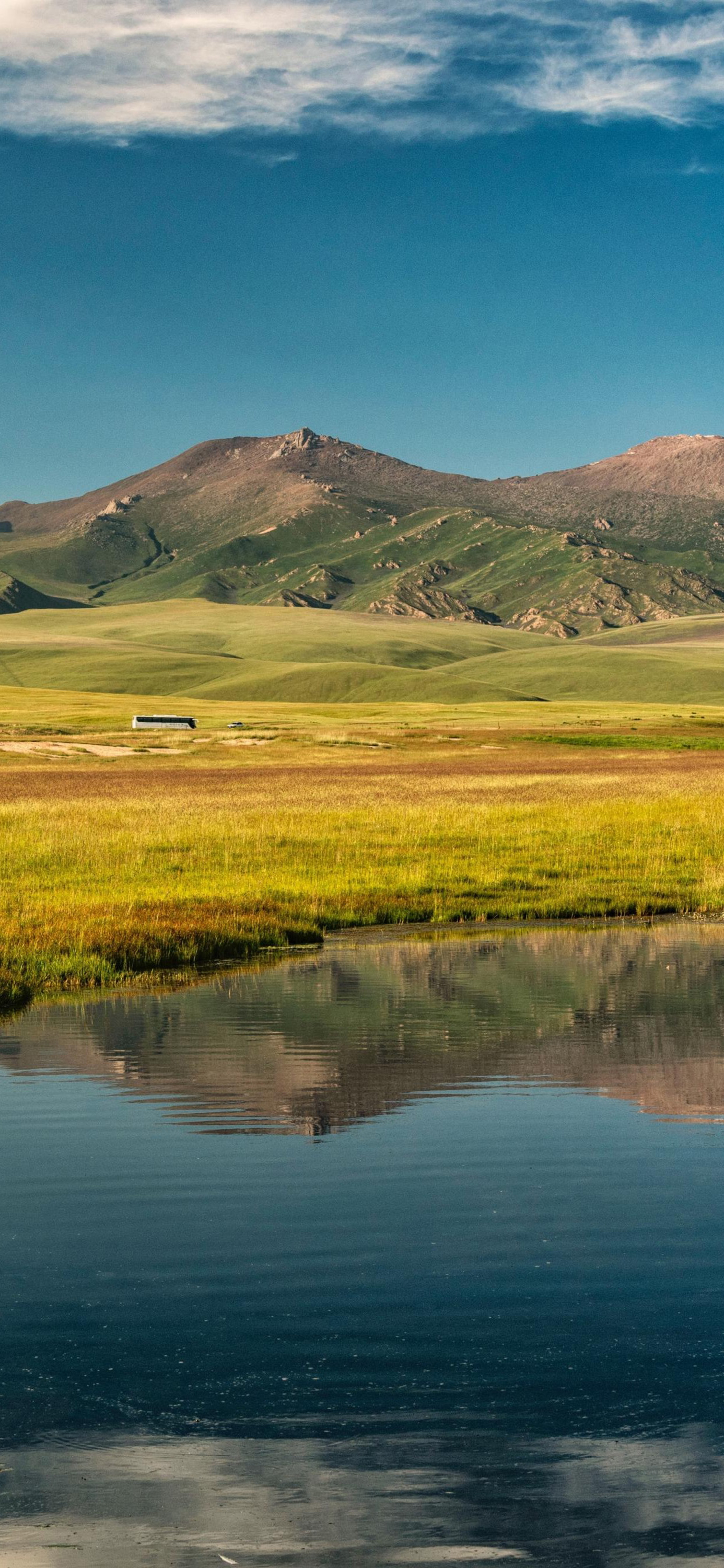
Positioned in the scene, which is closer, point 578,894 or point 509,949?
point 509,949

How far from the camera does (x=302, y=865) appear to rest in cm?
4475

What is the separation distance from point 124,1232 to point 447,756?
4438 inches

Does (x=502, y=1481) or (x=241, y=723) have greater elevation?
(x=241, y=723)

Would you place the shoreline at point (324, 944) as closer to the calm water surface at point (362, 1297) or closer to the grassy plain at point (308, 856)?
the grassy plain at point (308, 856)

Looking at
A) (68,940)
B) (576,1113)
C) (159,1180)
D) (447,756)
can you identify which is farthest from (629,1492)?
(447,756)

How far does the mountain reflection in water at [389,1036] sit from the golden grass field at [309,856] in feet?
9.20

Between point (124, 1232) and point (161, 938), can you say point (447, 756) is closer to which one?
point (161, 938)

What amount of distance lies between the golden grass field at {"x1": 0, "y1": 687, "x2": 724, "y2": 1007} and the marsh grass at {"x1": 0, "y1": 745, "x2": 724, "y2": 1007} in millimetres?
94

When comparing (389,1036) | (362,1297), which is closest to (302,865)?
(389,1036)

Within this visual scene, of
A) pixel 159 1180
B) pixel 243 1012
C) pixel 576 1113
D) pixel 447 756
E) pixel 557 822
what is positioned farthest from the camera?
pixel 447 756

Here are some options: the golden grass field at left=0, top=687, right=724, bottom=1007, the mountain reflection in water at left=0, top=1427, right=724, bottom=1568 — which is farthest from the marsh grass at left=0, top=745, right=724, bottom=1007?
the mountain reflection in water at left=0, top=1427, right=724, bottom=1568

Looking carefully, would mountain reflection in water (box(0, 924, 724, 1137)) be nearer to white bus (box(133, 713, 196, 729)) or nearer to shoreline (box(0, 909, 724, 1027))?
shoreline (box(0, 909, 724, 1027))

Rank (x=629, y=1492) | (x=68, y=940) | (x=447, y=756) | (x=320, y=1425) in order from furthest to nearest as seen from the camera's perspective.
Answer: (x=447, y=756) → (x=68, y=940) → (x=320, y=1425) → (x=629, y=1492)

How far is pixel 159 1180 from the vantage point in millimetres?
15695
